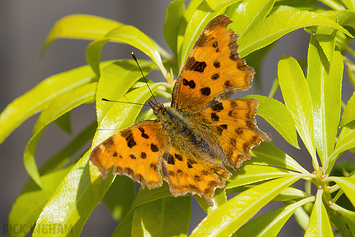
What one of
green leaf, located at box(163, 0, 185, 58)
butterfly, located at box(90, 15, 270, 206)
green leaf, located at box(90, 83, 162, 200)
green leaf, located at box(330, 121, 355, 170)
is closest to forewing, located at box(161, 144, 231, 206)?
butterfly, located at box(90, 15, 270, 206)

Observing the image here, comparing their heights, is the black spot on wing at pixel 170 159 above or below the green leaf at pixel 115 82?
below

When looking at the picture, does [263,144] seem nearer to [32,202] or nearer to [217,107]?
[217,107]

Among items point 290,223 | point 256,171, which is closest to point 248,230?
point 256,171

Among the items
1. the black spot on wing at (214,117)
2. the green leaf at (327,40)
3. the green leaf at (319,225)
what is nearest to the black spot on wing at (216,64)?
the black spot on wing at (214,117)

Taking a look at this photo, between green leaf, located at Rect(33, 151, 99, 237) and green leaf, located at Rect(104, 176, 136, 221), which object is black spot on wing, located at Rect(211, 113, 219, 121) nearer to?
green leaf, located at Rect(33, 151, 99, 237)

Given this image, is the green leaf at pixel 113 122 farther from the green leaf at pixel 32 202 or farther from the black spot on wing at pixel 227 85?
the green leaf at pixel 32 202
